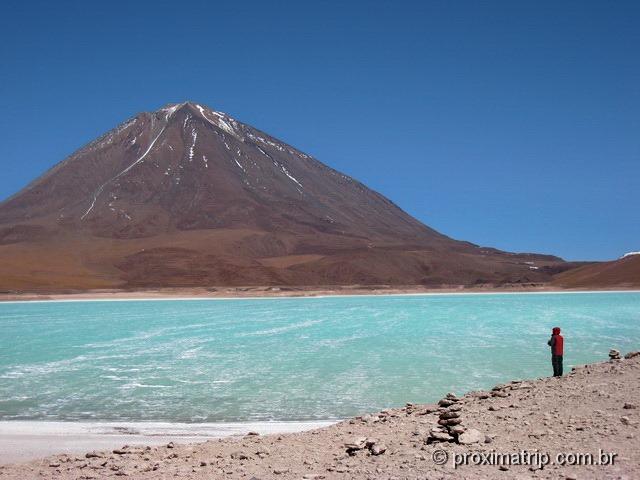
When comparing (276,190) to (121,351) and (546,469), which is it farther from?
(546,469)

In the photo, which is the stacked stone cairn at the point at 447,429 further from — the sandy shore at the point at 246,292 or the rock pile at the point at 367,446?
the sandy shore at the point at 246,292

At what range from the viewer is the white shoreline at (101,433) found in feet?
25.8

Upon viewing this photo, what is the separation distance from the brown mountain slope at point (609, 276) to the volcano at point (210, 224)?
40.9ft

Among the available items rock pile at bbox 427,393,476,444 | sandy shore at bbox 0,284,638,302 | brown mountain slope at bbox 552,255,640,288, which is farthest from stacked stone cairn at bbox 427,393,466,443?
brown mountain slope at bbox 552,255,640,288

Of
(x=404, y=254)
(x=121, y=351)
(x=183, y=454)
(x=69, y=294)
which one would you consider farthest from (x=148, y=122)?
(x=183, y=454)

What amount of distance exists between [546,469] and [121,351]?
16853 mm

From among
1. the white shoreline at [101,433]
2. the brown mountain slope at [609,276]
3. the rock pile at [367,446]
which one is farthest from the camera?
the brown mountain slope at [609,276]

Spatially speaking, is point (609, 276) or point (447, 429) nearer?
point (447, 429)

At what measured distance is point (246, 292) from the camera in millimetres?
76062

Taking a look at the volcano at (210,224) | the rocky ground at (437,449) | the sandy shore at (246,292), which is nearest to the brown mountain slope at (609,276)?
the sandy shore at (246,292)

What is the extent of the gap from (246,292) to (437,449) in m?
71.0

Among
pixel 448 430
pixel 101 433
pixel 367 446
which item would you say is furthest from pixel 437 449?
pixel 101 433

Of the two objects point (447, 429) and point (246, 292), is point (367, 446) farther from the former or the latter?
point (246, 292)

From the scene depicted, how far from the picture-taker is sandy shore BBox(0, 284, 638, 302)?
68.8 meters
